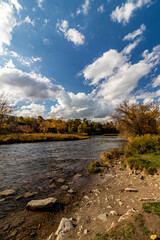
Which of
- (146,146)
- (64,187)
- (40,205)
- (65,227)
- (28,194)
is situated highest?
(146,146)

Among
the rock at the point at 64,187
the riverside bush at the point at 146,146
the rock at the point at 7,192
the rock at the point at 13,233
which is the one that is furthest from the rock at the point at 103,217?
the riverside bush at the point at 146,146

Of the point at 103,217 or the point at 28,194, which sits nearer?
the point at 103,217

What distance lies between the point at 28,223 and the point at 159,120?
29936mm

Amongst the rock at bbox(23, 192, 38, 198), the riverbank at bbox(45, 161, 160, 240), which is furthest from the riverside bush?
the rock at bbox(23, 192, 38, 198)

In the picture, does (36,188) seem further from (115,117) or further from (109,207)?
(115,117)

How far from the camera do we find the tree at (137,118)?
2539cm

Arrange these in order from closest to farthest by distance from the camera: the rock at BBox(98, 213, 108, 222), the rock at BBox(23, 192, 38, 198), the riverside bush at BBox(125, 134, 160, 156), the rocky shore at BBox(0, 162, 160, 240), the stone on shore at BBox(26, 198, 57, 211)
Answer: the rocky shore at BBox(0, 162, 160, 240)
the rock at BBox(98, 213, 108, 222)
the stone on shore at BBox(26, 198, 57, 211)
the rock at BBox(23, 192, 38, 198)
the riverside bush at BBox(125, 134, 160, 156)

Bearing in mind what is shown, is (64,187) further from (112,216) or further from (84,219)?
(112,216)

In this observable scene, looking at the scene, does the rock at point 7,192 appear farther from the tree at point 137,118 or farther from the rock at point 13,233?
the tree at point 137,118

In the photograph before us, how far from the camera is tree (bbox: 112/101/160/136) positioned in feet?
83.3

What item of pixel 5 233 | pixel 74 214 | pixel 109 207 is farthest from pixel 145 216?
pixel 5 233

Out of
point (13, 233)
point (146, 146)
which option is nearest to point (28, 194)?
point (13, 233)

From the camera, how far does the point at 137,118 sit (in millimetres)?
26234

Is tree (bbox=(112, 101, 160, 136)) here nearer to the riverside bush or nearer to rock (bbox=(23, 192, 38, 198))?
the riverside bush
